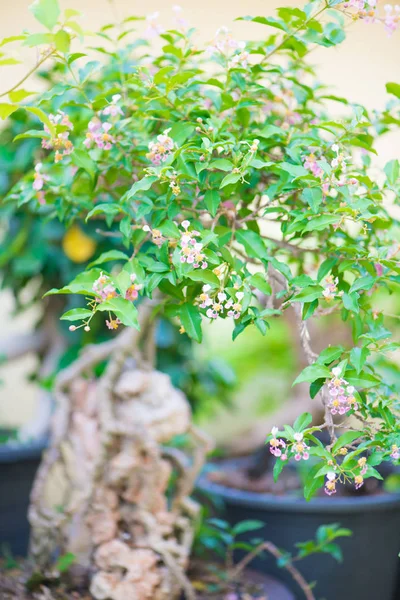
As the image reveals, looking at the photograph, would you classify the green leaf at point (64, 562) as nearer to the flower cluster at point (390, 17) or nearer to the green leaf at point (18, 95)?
the green leaf at point (18, 95)

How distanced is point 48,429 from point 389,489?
3.03 ft

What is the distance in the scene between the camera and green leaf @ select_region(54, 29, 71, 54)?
73 centimetres

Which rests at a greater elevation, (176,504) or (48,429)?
(176,504)

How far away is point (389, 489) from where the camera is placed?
177cm

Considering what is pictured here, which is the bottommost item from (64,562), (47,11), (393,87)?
(64,562)

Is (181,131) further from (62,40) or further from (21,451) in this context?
(21,451)

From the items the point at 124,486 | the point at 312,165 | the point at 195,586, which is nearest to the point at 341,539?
the point at 195,586

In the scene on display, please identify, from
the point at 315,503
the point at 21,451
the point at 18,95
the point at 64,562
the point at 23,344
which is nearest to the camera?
the point at 18,95

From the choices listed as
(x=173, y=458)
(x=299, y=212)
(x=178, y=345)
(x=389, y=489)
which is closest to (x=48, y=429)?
(x=178, y=345)

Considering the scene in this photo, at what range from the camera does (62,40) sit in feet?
2.43

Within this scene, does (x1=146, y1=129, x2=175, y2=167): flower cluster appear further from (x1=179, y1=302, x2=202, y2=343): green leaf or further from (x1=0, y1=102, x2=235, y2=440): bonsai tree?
(x1=0, y1=102, x2=235, y2=440): bonsai tree

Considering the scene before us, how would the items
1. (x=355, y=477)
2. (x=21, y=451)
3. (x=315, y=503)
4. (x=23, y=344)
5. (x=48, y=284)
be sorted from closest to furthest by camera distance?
(x=355, y=477), (x=315, y=503), (x=21, y=451), (x=48, y=284), (x=23, y=344)

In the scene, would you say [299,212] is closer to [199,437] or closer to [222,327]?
[199,437]

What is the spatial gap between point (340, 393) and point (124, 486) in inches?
26.5
